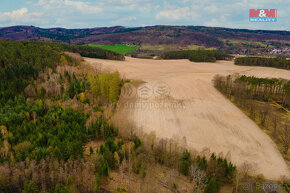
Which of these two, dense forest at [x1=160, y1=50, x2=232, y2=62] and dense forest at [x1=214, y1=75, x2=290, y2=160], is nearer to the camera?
dense forest at [x1=214, y1=75, x2=290, y2=160]

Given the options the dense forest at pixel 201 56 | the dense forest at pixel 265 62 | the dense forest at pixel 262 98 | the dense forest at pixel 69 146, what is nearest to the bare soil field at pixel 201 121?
the dense forest at pixel 262 98

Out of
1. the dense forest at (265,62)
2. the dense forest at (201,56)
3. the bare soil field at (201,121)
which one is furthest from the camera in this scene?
the dense forest at (201,56)

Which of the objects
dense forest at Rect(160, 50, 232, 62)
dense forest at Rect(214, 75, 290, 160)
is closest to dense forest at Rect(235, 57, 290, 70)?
dense forest at Rect(160, 50, 232, 62)

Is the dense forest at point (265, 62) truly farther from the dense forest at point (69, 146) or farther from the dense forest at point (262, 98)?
the dense forest at point (69, 146)

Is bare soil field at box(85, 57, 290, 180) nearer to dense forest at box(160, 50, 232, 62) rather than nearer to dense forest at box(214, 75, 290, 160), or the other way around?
dense forest at box(214, 75, 290, 160)

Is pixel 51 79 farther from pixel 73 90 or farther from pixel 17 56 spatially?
pixel 17 56
